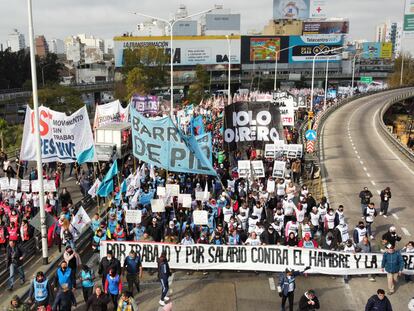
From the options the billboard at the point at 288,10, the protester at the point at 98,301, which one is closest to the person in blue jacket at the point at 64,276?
the protester at the point at 98,301

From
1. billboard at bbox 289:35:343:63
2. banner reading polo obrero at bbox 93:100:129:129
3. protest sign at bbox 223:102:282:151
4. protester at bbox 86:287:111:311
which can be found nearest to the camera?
protester at bbox 86:287:111:311

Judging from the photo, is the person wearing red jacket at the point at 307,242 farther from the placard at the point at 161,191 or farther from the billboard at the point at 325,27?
the billboard at the point at 325,27

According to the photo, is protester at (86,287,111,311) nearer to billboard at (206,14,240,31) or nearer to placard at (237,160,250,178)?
placard at (237,160,250,178)

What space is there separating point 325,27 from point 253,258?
375 ft

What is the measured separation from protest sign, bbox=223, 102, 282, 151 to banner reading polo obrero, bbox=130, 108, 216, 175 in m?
3.83

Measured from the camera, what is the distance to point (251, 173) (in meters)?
20.4

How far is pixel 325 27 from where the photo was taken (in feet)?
390

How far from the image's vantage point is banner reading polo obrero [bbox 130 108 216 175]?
1559cm

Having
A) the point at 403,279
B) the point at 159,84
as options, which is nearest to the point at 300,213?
the point at 403,279

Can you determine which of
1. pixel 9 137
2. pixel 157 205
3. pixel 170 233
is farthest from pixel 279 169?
pixel 9 137

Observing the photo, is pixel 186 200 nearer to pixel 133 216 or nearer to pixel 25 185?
pixel 133 216

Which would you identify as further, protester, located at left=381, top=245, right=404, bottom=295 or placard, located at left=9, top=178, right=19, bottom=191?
placard, located at left=9, top=178, right=19, bottom=191

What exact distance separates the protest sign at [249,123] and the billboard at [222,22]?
112728 mm

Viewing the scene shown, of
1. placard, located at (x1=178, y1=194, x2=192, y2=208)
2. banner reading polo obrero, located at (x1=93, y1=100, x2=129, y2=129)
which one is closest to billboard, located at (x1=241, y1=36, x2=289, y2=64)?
banner reading polo obrero, located at (x1=93, y1=100, x2=129, y2=129)
